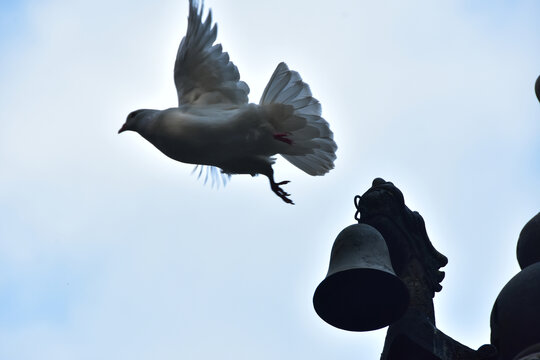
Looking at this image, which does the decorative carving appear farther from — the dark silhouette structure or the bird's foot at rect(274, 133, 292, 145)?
the bird's foot at rect(274, 133, 292, 145)

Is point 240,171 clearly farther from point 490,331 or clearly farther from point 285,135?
point 490,331

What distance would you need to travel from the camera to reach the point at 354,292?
6.29 metres

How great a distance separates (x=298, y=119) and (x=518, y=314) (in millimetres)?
2685

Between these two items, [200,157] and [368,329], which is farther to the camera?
[200,157]

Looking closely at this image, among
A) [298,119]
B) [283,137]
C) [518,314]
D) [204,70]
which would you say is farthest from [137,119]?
[518,314]

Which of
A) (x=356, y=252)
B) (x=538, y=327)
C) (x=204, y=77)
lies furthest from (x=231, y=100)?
(x=538, y=327)

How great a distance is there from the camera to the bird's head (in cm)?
765

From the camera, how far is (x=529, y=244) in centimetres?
636

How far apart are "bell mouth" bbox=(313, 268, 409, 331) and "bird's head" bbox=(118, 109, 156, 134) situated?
219 cm

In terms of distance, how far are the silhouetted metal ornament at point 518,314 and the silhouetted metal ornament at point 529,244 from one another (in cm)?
47

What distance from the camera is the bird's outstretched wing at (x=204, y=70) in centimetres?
753

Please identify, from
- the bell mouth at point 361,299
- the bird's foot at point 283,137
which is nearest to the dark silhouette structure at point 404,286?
the bell mouth at point 361,299

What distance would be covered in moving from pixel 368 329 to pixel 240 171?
2028 mm

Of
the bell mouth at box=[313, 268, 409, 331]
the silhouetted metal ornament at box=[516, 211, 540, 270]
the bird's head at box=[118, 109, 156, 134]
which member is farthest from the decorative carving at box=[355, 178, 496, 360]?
the bird's head at box=[118, 109, 156, 134]
